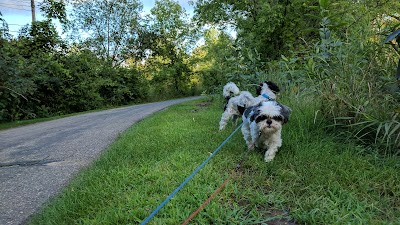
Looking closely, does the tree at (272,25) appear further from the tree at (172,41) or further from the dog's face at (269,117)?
the tree at (172,41)

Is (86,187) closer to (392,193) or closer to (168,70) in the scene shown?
(392,193)

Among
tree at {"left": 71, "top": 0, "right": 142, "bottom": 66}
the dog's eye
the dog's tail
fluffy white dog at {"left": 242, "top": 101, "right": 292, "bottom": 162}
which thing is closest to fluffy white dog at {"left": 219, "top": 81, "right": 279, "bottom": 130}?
the dog's tail

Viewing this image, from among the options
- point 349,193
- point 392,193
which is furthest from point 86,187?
point 392,193

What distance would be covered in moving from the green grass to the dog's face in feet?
1.43

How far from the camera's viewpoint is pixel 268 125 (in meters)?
3.75

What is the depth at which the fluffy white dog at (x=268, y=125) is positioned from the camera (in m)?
3.79

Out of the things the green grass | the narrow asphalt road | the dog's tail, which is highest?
A: the dog's tail

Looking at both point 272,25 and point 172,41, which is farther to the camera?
point 172,41

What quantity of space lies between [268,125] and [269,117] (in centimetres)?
13

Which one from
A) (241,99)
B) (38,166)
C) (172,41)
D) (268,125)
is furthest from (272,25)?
(172,41)

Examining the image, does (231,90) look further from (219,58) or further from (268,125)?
(219,58)

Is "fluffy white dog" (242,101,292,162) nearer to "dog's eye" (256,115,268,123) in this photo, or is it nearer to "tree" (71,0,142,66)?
"dog's eye" (256,115,268,123)

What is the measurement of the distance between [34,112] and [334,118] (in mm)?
16197

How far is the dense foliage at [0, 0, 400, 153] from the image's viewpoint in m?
4.34
